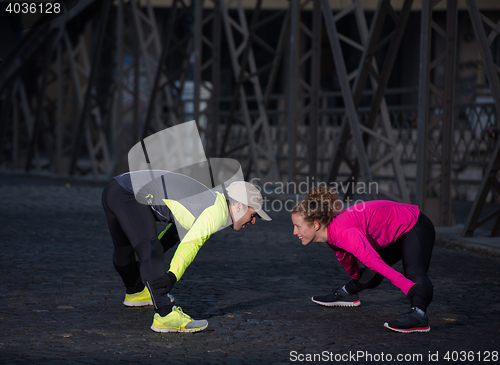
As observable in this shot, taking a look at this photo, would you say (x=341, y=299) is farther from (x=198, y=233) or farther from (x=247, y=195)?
(x=198, y=233)

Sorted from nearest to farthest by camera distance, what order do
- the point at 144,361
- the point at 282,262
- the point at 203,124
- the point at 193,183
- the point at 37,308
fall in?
1. the point at 144,361
2. the point at 193,183
3. the point at 37,308
4. the point at 282,262
5. the point at 203,124

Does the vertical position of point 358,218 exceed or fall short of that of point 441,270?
it exceeds it

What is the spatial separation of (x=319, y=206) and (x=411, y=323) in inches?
37.1

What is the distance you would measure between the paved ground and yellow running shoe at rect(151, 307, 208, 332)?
0.16ft

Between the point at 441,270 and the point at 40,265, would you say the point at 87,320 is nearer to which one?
the point at 40,265

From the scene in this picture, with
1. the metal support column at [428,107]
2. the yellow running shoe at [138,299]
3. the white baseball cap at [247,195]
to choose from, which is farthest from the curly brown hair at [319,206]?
the metal support column at [428,107]

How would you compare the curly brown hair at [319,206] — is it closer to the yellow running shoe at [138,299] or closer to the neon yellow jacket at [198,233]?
the neon yellow jacket at [198,233]

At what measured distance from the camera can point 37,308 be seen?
5.37m

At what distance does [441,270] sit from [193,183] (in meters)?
3.32

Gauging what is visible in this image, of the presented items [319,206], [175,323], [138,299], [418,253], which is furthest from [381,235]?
[138,299]

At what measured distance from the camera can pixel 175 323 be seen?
15.5ft

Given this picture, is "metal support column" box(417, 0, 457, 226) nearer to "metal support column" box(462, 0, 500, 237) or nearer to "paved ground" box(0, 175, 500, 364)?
"metal support column" box(462, 0, 500, 237)

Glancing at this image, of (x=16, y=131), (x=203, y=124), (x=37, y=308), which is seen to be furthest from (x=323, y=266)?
(x=16, y=131)

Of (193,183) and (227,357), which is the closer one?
(227,357)
